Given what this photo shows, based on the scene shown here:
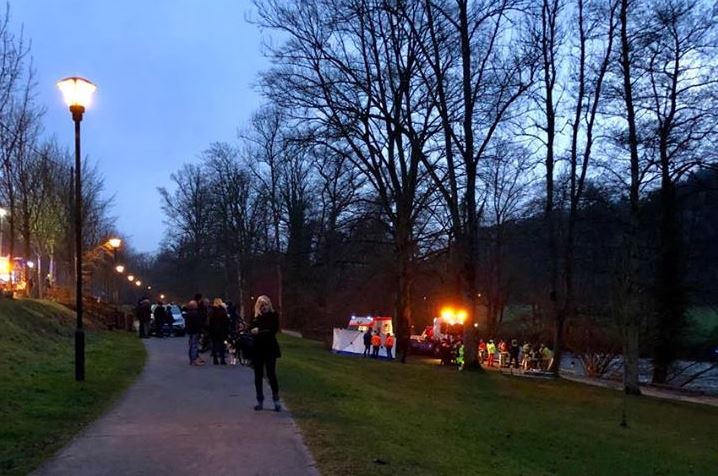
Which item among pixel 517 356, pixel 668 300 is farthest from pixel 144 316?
pixel 668 300

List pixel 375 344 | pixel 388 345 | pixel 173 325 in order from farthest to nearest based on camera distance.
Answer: pixel 388 345 < pixel 375 344 < pixel 173 325

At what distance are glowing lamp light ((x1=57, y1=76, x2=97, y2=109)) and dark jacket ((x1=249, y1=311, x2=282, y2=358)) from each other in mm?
6703

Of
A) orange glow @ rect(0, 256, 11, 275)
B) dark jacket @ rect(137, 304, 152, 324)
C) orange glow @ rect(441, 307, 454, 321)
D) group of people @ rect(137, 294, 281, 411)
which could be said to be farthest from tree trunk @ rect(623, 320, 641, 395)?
orange glow @ rect(441, 307, 454, 321)

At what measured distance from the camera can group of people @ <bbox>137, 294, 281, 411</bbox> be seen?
11352 millimetres

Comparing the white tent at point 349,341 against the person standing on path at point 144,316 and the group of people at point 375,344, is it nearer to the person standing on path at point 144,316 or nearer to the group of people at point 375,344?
the group of people at point 375,344

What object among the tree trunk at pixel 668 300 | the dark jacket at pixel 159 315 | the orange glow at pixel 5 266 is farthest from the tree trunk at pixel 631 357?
the orange glow at pixel 5 266

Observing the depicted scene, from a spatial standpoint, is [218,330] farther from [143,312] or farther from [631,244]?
[143,312]

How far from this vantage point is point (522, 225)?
5491 centimetres

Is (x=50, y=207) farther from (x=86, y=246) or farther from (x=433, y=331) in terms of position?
(x=433, y=331)

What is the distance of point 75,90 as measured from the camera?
14.9 m

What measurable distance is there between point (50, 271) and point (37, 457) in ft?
143

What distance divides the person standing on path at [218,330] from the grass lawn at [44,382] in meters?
1.97

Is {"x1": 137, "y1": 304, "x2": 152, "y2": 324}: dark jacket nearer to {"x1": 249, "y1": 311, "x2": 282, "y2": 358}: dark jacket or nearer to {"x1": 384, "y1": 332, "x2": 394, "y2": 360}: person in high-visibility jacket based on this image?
{"x1": 384, "y1": 332, "x2": 394, "y2": 360}: person in high-visibility jacket

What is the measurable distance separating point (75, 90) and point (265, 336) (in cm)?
714
